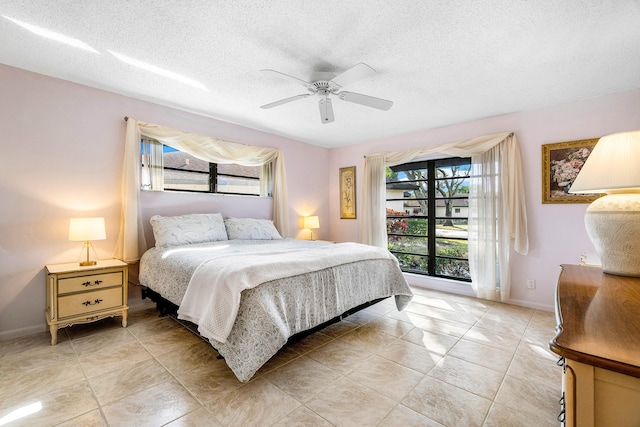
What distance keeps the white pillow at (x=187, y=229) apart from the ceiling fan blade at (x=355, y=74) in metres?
2.24

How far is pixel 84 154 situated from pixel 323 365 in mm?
3112

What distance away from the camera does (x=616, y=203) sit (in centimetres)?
122

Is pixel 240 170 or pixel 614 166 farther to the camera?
pixel 240 170

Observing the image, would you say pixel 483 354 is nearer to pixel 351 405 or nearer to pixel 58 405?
pixel 351 405

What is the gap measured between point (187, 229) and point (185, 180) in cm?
87

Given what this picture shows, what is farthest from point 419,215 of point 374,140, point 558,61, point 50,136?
point 50,136

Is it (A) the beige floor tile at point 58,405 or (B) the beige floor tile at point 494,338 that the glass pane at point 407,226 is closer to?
(B) the beige floor tile at point 494,338

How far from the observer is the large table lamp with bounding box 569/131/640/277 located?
118cm

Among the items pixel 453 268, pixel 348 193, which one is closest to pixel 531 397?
pixel 453 268

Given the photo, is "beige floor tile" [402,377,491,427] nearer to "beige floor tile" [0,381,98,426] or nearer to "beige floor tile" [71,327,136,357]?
"beige floor tile" [0,381,98,426]

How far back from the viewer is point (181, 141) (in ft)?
11.5

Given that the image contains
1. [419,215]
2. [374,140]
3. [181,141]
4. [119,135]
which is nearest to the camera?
[119,135]

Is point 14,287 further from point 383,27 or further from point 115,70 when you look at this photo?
point 383,27

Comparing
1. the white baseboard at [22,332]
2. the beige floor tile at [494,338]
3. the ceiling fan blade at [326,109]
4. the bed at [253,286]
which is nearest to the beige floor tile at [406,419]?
the bed at [253,286]
